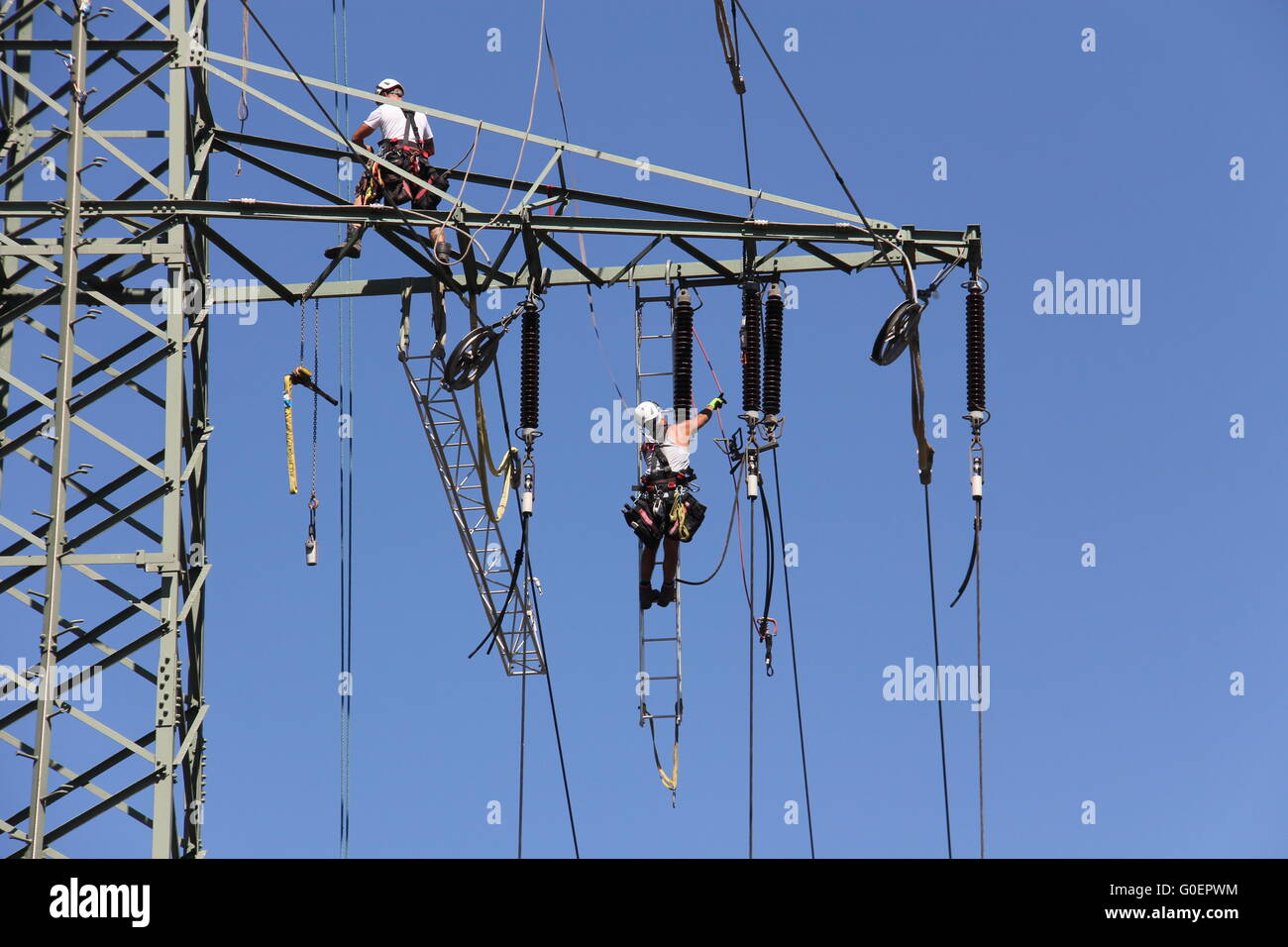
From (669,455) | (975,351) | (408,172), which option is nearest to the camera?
(975,351)

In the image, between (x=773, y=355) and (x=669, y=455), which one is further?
(x=669, y=455)

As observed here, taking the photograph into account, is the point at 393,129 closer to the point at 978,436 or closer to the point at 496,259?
the point at 496,259

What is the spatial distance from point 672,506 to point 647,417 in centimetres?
87

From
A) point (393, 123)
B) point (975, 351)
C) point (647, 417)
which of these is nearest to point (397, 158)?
point (393, 123)

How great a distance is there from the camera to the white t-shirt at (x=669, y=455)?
69.6 ft

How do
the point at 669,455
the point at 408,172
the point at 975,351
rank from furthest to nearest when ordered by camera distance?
1. the point at 669,455
2. the point at 408,172
3. the point at 975,351

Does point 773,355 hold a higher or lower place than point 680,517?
higher

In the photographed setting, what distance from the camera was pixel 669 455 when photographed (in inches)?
835

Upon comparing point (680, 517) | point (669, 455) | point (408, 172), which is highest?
point (408, 172)

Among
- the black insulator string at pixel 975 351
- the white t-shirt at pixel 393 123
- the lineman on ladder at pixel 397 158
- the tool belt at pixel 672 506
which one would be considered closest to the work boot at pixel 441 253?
the lineman on ladder at pixel 397 158

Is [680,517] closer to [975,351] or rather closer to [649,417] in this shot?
[649,417]
